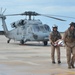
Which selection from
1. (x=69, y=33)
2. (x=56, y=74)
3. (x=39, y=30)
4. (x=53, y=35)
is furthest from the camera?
(x=39, y=30)

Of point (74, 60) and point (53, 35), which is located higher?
point (53, 35)

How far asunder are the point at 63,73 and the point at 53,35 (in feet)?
11.7

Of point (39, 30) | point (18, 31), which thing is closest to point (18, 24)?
point (18, 31)

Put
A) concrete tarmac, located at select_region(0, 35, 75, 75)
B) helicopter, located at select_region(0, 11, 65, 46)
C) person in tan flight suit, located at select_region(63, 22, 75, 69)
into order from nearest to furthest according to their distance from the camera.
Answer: concrete tarmac, located at select_region(0, 35, 75, 75) → person in tan flight suit, located at select_region(63, 22, 75, 69) → helicopter, located at select_region(0, 11, 65, 46)

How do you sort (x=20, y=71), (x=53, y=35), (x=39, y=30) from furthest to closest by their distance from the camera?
1. (x=39, y=30)
2. (x=53, y=35)
3. (x=20, y=71)

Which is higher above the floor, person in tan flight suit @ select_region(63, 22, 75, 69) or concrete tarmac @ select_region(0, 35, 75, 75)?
person in tan flight suit @ select_region(63, 22, 75, 69)

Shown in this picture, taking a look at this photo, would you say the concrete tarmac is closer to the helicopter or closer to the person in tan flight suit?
the person in tan flight suit

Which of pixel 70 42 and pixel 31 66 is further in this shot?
pixel 31 66

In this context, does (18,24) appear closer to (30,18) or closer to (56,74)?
(30,18)

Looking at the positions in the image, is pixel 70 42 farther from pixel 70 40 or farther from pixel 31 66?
pixel 31 66

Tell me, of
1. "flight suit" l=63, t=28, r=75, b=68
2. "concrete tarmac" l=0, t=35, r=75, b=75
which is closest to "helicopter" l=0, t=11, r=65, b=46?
"concrete tarmac" l=0, t=35, r=75, b=75

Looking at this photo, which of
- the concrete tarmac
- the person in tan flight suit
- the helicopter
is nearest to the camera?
the concrete tarmac

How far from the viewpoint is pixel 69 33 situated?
1218 cm

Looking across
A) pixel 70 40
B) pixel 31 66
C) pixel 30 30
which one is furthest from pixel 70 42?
pixel 30 30
